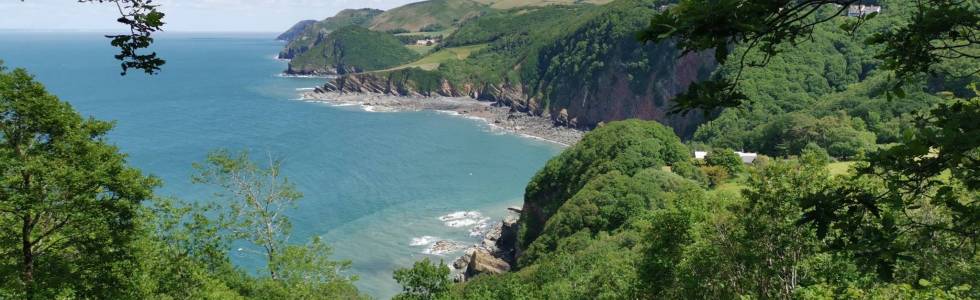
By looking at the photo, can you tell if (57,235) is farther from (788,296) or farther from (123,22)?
(788,296)

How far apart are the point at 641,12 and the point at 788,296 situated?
12391 cm

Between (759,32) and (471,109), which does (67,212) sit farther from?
(471,109)

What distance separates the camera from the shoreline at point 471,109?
4230 inches

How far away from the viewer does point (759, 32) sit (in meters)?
4.55

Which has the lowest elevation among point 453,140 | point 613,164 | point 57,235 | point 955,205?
point 453,140

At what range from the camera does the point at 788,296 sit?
1390 centimetres

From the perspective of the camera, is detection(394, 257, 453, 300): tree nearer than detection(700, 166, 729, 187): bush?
Yes

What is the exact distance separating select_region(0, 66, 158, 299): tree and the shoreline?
86.6 meters

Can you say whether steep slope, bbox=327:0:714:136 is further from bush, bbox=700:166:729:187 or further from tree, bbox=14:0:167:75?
tree, bbox=14:0:167:75

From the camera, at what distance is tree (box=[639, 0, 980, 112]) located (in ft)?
14.5

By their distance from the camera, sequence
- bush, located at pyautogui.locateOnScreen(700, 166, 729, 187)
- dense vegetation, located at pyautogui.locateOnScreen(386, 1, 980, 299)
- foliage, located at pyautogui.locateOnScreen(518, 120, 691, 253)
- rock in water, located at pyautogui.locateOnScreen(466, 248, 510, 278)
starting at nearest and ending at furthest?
1. dense vegetation, located at pyautogui.locateOnScreen(386, 1, 980, 299)
2. rock in water, located at pyautogui.locateOnScreen(466, 248, 510, 278)
3. bush, located at pyautogui.locateOnScreen(700, 166, 729, 187)
4. foliage, located at pyautogui.locateOnScreen(518, 120, 691, 253)

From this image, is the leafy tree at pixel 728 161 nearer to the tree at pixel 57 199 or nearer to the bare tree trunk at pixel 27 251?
the tree at pixel 57 199

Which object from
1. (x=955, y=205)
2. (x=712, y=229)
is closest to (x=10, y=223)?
(x=955, y=205)

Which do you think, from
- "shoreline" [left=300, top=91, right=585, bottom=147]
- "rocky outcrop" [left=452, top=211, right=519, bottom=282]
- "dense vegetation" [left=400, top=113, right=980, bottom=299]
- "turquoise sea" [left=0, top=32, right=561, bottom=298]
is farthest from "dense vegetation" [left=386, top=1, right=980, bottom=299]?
"shoreline" [left=300, top=91, right=585, bottom=147]
